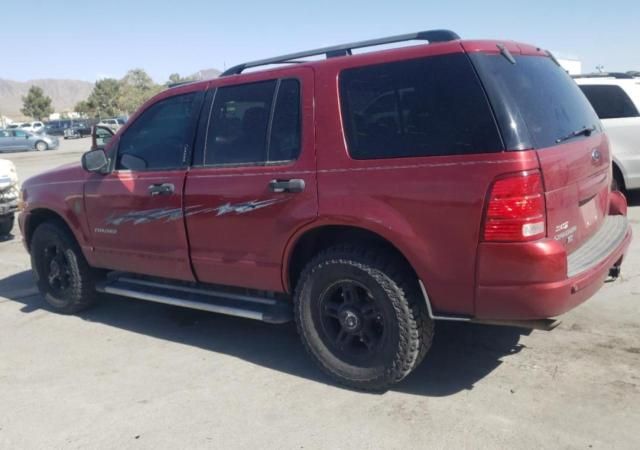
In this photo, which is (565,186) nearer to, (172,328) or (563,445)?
(563,445)

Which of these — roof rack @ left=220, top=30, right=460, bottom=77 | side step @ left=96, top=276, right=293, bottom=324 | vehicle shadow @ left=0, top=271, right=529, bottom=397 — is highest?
roof rack @ left=220, top=30, right=460, bottom=77

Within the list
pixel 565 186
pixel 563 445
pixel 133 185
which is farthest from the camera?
pixel 133 185

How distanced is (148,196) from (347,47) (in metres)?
1.91

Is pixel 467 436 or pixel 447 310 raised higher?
pixel 447 310

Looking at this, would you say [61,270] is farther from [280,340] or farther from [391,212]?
[391,212]

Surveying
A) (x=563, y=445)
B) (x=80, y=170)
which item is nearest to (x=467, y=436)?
(x=563, y=445)

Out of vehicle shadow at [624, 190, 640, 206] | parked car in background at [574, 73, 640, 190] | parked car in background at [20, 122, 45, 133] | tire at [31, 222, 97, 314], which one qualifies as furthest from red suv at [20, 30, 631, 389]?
parked car in background at [20, 122, 45, 133]

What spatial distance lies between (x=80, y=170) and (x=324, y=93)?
8.65 feet

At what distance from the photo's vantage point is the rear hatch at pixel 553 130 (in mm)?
Result: 3260

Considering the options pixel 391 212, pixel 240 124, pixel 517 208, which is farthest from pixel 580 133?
pixel 240 124

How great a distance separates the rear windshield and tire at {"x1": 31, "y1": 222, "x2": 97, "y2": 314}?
404cm

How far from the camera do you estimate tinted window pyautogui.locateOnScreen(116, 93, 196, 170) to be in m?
4.73

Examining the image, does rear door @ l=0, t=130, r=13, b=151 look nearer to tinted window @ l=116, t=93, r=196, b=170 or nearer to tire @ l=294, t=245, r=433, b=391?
tinted window @ l=116, t=93, r=196, b=170

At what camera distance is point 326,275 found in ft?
12.8
